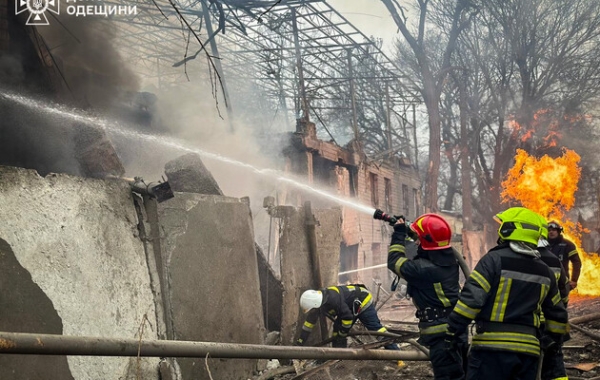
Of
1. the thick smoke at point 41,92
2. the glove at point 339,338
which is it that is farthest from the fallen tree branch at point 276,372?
the thick smoke at point 41,92

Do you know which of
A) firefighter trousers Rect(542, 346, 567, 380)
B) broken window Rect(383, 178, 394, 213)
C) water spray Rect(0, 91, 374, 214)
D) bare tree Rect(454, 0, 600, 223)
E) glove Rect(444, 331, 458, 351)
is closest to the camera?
glove Rect(444, 331, 458, 351)

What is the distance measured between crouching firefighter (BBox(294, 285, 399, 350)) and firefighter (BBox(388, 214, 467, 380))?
1.81 m

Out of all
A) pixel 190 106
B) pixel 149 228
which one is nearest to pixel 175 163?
pixel 149 228

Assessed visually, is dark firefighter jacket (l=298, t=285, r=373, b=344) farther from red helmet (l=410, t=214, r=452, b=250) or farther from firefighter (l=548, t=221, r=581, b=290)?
firefighter (l=548, t=221, r=581, b=290)

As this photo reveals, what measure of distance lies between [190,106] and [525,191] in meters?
13.5

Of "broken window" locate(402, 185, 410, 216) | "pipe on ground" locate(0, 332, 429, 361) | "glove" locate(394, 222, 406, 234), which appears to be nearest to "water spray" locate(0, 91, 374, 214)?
"glove" locate(394, 222, 406, 234)

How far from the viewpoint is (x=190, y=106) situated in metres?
14.0

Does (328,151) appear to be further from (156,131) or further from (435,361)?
(435,361)

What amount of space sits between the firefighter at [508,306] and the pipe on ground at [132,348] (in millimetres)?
1104

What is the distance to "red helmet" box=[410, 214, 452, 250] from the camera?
4.77m

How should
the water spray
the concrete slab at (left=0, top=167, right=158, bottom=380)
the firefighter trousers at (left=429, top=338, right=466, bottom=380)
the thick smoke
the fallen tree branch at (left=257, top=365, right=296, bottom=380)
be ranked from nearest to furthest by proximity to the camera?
the concrete slab at (left=0, top=167, right=158, bottom=380) → the firefighter trousers at (left=429, top=338, right=466, bottom=380) → the fallen tree branch at (left=257, top=365, right=296, bottom=380) → the thick smoke → the water spray

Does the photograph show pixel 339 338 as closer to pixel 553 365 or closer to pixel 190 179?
pixel 190 179

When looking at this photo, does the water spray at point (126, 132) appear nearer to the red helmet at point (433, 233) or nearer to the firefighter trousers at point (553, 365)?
the red helmet at point (433, 233)

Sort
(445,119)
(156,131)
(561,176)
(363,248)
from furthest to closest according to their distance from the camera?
1. (445,119)
2. (561,176)
3. (363,248)
4. (156,131)
